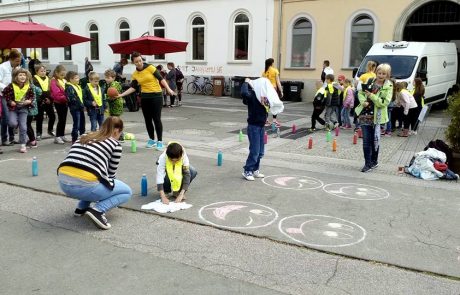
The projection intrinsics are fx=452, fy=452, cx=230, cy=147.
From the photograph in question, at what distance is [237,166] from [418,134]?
256 inches

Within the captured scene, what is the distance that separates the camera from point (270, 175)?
24.7ft

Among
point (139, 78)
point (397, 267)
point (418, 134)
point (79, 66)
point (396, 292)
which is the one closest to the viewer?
point (396, 292)

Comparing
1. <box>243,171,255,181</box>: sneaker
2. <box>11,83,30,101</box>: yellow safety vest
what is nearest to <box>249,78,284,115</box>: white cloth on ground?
<box>243,171,255,181</box>: sneaker

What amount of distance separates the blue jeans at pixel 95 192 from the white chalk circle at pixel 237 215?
992 millimetres

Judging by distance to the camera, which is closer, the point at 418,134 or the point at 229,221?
the point at 229,221

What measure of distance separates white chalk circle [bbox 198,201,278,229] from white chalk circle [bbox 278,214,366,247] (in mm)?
245

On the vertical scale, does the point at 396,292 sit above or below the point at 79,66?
below

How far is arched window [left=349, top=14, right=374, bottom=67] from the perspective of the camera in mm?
20031

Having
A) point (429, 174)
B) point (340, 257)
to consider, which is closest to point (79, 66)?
point (429, 174)

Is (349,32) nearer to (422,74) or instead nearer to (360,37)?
(360,37)

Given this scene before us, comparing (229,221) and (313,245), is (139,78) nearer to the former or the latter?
(229,221)

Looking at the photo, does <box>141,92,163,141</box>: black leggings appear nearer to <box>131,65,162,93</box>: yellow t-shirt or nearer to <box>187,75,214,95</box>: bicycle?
<box>131,65,162,93</box>: yellow t-shirt

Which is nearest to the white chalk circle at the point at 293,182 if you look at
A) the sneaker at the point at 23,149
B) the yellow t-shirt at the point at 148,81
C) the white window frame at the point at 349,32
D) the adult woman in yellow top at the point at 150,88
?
the adult woman in yellow top at the point at 150,88

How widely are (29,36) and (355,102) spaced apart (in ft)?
28.9
